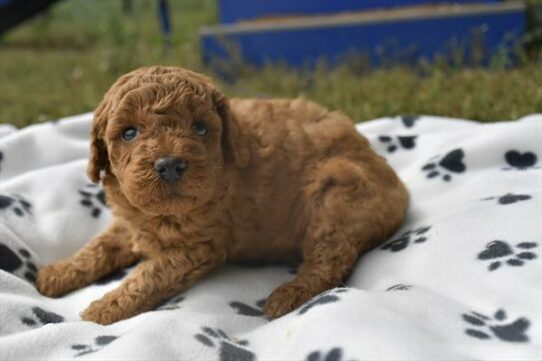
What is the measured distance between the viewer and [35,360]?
2.15 meters

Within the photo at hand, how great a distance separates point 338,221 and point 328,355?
1039 millimetres

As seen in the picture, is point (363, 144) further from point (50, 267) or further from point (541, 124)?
point (50, 267)

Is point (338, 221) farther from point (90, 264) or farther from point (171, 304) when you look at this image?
point (90, 264)

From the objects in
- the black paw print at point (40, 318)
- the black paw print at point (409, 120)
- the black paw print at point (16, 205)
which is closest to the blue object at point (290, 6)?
the black paw print at point (409, 120)

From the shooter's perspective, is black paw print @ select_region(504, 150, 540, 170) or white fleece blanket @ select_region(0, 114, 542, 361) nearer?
white fleece blanket @ select_region(0, 114, 542, 361)

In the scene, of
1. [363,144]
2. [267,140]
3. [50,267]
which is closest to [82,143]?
[50,267]

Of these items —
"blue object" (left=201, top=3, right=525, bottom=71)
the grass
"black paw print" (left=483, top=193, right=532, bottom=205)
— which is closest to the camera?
"black paw print" (left=483, top=193, right=532, bottom=205)

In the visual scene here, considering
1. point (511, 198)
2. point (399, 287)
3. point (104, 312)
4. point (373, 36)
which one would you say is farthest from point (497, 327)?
point (373, 36)

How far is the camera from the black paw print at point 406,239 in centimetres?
296

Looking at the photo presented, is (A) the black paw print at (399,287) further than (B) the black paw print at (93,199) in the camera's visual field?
No

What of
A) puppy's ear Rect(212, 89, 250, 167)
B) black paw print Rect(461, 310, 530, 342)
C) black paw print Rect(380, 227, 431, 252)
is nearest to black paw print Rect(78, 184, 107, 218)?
Answer: puppy's ear Rect(212, 89, 250, 167)

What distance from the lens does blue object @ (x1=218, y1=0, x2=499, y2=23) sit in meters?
7.32

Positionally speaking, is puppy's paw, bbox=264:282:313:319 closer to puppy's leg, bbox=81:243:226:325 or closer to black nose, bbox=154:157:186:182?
puppy's leg, bbox=81:243:226:325

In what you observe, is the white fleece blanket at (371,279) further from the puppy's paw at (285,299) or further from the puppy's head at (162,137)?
the puppy's head at (162,137)
